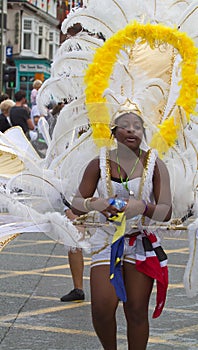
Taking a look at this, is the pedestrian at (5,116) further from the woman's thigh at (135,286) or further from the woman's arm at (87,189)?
the woman's thigh at (135,286)

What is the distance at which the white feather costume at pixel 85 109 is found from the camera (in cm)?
527

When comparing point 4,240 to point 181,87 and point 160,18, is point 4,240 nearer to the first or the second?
point 181,87

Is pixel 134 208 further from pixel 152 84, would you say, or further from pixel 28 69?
pixel 28 69

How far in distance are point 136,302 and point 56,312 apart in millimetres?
2507

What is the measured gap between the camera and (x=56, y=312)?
741 cm

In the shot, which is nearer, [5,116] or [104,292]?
[104,292]

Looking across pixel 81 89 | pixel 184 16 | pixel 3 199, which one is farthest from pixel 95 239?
pixel 184 16

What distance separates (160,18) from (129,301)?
5.86ft

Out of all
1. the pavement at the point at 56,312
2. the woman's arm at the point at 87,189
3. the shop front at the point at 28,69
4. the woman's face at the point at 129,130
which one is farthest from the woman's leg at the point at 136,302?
the shop front at the point at 28,69

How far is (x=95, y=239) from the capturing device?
5098 millimetres

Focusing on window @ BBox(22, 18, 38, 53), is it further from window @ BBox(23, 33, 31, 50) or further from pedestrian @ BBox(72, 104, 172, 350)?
pedestrian @ BBox(72, 104, 172, 350)

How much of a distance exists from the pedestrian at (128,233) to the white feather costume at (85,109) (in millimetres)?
159

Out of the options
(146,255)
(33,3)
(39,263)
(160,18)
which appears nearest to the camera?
(146,255)

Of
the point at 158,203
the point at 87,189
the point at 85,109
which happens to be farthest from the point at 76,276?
the point at 158,203
